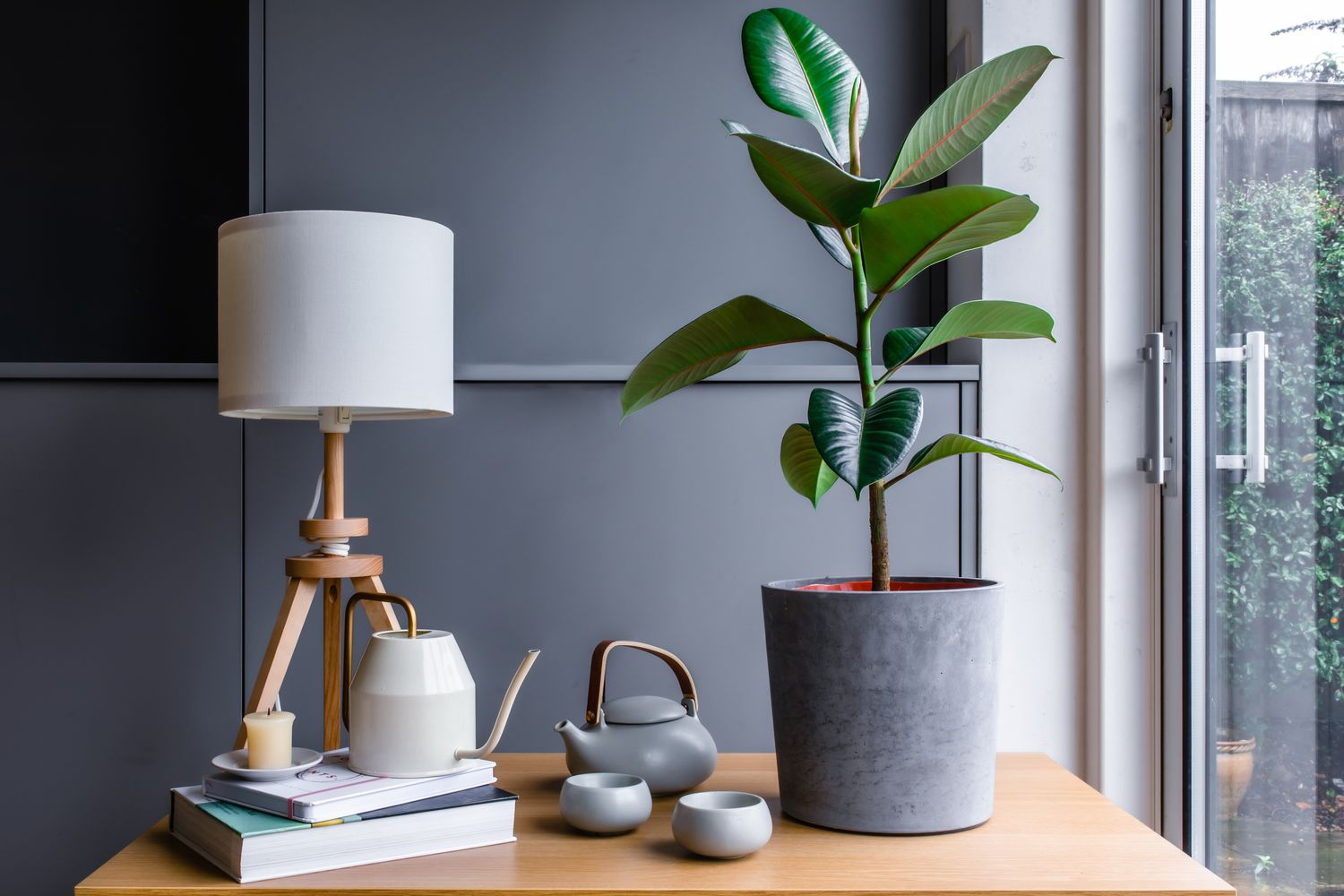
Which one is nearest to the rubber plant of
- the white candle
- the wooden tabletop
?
the wooden tabletop

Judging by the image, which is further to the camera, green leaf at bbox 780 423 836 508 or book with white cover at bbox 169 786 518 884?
green leaf at bbox 780 423 836 508

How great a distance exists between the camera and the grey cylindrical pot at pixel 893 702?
103cm

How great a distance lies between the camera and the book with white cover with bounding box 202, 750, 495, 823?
977 mm

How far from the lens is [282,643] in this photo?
1.35 m

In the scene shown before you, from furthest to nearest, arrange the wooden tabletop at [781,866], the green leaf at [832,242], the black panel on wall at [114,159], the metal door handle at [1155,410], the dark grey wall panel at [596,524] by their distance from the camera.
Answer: the black panel on wall at [114,159], the dark grey wall panel at [596,524], the metal door handle at [1155,410], the green leaf at [832,242], the wooden tabletop at [781,866]

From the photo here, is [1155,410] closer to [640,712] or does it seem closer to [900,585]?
[900,585]

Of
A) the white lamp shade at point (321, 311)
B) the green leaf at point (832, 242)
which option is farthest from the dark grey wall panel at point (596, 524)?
the green leaf at point (832, 242)

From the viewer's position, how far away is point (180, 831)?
3.49 feet

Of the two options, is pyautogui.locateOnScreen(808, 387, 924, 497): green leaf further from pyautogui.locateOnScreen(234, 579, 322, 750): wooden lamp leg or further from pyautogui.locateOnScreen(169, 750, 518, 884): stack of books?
pyautogui.locateOnScreen(234, 579, 322, 750): wooden lamp leg

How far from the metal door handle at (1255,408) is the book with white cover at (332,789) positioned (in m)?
1.01

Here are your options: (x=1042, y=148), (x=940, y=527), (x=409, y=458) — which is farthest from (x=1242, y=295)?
(x=409, y=458)

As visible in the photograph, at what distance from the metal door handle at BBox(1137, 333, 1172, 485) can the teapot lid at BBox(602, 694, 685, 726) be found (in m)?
0.79

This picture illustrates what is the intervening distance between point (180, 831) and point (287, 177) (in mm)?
1051

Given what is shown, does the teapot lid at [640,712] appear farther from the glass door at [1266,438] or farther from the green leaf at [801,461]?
the glass door at [1266,438]
